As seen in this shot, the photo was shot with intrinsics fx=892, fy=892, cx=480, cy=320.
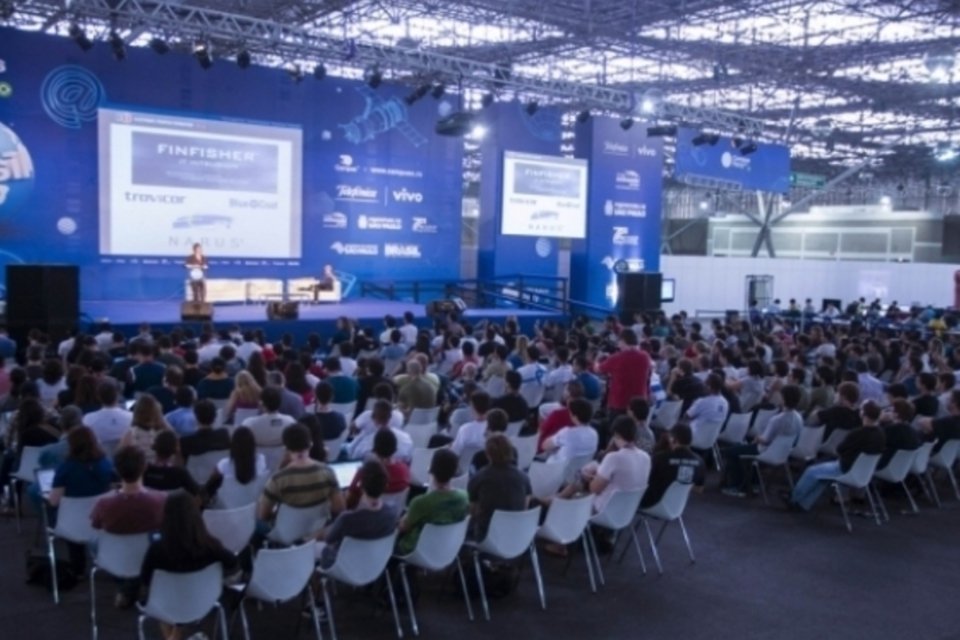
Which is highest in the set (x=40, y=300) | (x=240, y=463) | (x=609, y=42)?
(x=609, y=42)

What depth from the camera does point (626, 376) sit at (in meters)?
8.55

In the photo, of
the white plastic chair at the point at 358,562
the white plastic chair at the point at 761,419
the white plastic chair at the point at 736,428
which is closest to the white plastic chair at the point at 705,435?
the white plastic chair at the point at 736,428

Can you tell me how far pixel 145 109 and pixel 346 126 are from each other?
430cm

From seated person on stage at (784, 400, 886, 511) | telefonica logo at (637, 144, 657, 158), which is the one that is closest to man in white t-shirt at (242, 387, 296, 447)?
seated person on stage at (784, 400, 886, 511)

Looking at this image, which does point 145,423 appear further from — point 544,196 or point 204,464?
point 544,196

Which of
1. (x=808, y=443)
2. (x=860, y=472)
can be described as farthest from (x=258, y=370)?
(x=860, y=472)

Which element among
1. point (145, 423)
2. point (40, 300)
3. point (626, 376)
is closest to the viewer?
point (145, 423)

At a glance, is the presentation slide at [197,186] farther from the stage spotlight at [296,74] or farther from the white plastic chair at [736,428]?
the white plastic chair at [736,428]

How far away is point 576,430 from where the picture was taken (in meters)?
6.62

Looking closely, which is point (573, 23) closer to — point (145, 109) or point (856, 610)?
point (145, 109)

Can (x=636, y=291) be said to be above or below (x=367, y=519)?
above

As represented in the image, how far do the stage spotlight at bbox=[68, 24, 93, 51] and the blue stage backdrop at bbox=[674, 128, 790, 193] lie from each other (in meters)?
11.8

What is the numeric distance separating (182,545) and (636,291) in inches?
656

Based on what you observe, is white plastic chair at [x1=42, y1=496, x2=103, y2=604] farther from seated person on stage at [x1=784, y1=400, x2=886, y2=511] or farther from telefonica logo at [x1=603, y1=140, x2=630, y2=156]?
telefonica logo at [x1=603, y1=140, x2=630, y2=156]
